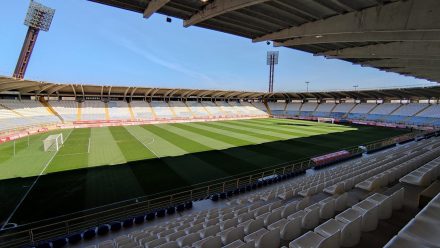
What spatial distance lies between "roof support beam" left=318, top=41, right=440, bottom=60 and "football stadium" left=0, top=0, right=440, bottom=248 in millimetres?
48

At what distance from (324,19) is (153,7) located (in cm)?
620

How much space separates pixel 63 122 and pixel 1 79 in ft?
39.1

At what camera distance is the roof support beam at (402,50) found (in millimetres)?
10229

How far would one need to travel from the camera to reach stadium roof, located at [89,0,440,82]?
6.84 metres

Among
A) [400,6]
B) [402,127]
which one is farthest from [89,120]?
[402,127]

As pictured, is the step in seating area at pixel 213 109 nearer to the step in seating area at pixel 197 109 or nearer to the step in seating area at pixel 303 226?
the step in seating area at pixel 197 109

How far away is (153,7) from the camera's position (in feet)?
Answer: 25.7

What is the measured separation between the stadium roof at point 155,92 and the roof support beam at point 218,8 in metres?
29.4

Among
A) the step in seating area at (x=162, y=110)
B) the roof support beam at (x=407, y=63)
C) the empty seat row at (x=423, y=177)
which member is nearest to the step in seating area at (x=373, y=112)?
the step in seating area at (x=162, y=110)

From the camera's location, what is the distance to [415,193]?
6.31 metres

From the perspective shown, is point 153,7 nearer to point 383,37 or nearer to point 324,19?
point 324,19

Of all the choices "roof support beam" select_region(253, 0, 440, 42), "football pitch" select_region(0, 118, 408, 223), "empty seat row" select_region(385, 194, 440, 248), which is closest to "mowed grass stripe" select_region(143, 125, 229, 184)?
"football pitch" select_region(0, 118, 408, 223)

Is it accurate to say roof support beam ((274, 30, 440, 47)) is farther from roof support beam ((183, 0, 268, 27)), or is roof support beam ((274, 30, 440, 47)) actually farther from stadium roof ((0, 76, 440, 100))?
stadium roof ((0, 76, 440, 100))

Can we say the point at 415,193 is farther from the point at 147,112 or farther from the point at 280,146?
the point at 147,112
